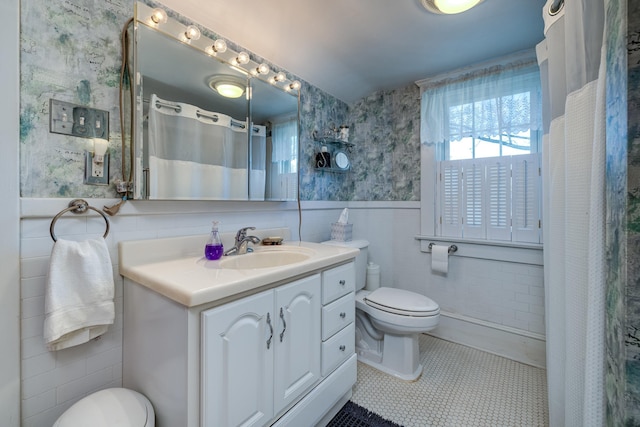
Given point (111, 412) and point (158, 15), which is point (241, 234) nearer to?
point (111, 412)

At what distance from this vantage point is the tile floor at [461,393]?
4.49 feet

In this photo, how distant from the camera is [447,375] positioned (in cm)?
172

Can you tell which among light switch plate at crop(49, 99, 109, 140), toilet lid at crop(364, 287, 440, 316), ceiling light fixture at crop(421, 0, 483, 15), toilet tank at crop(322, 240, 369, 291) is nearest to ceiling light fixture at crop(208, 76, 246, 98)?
light switch plate at crop(49, 99, 109, 140)

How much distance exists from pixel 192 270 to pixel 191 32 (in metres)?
1.16

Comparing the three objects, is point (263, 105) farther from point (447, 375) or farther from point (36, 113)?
point (447, 375)

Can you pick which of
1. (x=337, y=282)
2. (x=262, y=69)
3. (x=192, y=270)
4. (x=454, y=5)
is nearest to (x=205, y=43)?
(x=262, y=69)

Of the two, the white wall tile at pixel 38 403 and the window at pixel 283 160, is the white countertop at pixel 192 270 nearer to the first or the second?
the white wall tile at pixel 38 403

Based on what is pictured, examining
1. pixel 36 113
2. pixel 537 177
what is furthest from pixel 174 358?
pixel 537 177

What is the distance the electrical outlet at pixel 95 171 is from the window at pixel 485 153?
6.87 feet

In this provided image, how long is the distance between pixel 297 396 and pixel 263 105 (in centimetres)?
164

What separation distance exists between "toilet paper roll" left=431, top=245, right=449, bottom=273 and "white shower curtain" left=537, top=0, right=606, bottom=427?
85 cm

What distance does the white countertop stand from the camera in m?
0.84

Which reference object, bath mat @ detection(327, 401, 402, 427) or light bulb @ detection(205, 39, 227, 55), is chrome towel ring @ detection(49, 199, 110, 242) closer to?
light bulb @ detection(205, 39, 227, 55)

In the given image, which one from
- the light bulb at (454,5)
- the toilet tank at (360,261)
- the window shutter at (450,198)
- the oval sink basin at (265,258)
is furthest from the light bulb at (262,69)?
the window shutter at (450,198)
